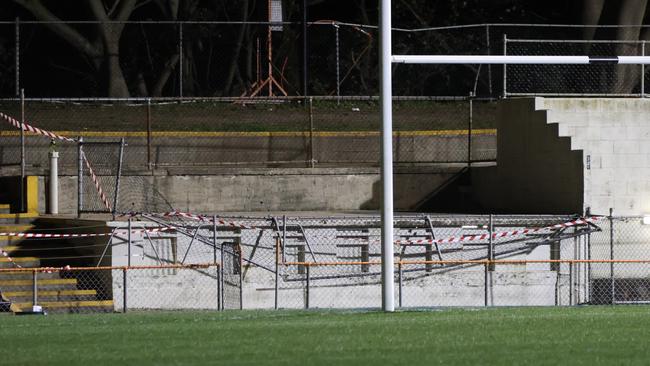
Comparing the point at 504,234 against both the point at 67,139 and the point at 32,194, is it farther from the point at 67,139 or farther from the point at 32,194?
the point at 32,194

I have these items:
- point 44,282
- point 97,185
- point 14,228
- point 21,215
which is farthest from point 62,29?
point 44,282

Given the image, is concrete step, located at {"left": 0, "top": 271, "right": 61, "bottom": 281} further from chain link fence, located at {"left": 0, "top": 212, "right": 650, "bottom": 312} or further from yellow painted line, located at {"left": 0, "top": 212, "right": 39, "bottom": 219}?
yellow painted line, located at {"left": 0, "top": 212, "right": 39, "bottom": 219}

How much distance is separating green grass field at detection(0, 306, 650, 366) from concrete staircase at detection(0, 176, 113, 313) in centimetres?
647

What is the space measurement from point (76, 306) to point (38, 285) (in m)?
0.98

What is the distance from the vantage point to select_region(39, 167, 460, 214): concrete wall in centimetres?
2553

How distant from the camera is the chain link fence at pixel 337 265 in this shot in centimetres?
2222

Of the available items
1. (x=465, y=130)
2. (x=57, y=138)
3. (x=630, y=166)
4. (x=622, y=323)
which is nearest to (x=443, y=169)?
(x=465, y=130)

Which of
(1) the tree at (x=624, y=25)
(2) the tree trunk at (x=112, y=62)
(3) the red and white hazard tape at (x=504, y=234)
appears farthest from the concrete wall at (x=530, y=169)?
(2) the tree trunk at (x=112, y=62)

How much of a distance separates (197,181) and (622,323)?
13852 mm

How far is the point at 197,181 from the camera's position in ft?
85.4

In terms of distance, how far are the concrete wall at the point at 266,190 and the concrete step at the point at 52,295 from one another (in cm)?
341

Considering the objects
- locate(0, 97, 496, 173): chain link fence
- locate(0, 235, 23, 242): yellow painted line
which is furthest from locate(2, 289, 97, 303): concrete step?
locate(0, 97, 496, 173): chain link fence

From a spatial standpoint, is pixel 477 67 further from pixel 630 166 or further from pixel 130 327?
pixel 130 327

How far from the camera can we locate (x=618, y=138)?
25.4 m
